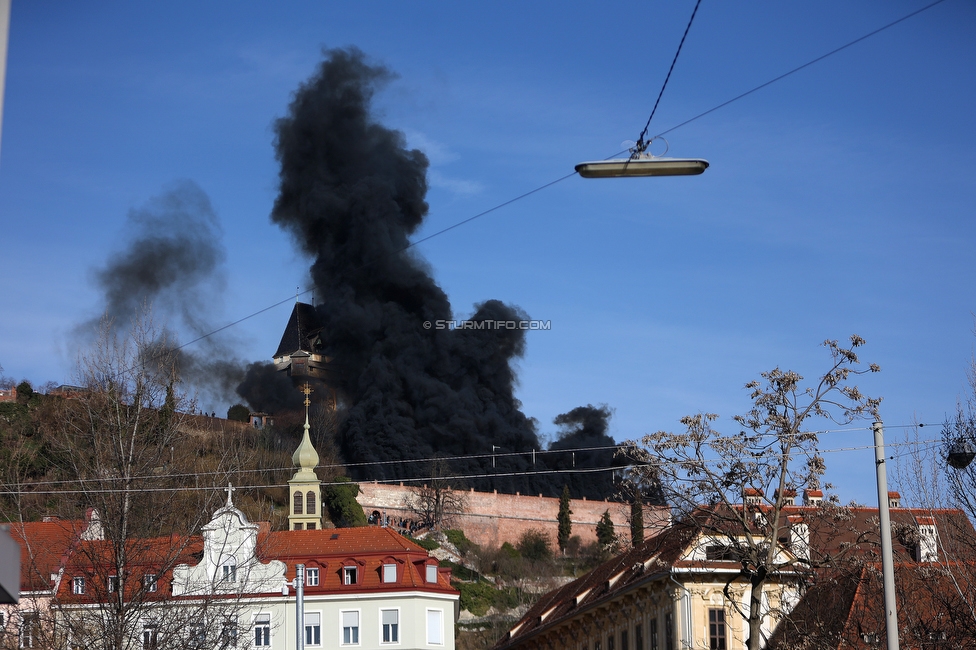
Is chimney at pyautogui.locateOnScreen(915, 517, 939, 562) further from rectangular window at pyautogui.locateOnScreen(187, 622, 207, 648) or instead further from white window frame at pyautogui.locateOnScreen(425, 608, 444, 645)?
white window frame at pyautogui.locateOnScreen(425, 608, 444, 645)

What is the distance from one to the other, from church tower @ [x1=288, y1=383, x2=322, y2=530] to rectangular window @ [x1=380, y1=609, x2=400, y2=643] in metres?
30.7

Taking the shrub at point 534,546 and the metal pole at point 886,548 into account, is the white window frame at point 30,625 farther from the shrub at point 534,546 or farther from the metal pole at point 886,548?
the shrub at point 534,546

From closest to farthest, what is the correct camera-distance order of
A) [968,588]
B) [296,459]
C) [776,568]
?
1. [776,568]
2. [968,588]
3. [296,459]

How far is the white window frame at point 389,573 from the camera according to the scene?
46.2 metres

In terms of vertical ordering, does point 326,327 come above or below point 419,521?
above

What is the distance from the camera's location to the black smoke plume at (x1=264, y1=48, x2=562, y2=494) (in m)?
107

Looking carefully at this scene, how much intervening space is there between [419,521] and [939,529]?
249 ft

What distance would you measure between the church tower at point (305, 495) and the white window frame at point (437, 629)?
30.3m

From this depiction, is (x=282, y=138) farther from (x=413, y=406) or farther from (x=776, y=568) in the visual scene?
(x=776, y=568)

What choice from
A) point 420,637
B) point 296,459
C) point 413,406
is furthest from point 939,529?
point 413,406

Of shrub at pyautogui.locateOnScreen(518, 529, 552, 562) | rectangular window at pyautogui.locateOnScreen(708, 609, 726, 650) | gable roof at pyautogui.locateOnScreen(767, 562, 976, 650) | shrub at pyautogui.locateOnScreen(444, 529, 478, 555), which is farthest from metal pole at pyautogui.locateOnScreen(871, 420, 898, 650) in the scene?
shrub at pyautogui.locateOnScreen(518, 529, 552, 562)

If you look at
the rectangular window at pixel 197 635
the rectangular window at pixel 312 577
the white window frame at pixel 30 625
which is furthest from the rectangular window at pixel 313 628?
the white window frame at pixel 30 625

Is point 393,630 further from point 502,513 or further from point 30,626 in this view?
point 502,513

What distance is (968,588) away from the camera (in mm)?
23172
